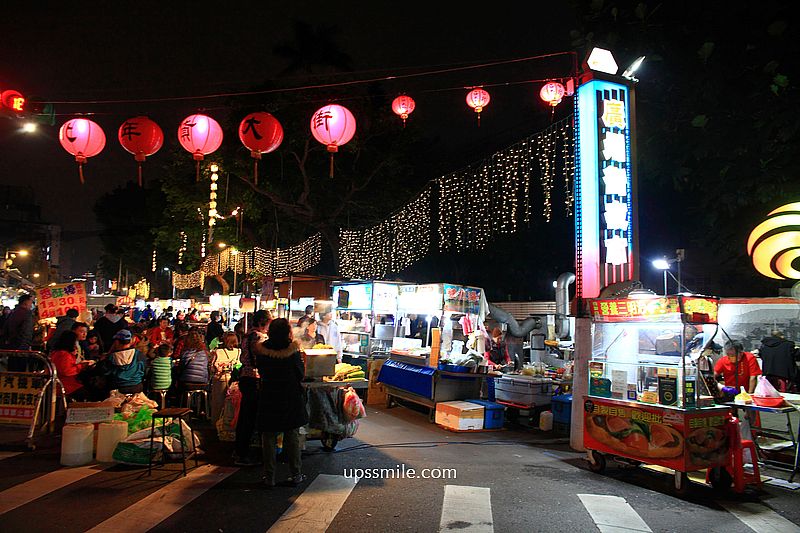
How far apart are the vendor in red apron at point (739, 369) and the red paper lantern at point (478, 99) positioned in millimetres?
7377

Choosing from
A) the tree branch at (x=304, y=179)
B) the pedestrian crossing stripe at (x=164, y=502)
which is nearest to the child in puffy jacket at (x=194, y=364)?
the pedestrian crossing stripe at (x=164, y=502)

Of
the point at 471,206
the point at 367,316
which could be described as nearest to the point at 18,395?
the point at 367,316

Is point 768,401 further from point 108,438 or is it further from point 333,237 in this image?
point 333,237

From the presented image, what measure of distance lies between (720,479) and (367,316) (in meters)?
9.92

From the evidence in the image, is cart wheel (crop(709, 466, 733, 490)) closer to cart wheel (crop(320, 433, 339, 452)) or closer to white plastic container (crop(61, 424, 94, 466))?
cart wheel (crop(320, 433, 339, 452))

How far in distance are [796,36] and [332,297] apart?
502 inches

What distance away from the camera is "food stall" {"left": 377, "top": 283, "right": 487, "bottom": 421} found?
11.0m

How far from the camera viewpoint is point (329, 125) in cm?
1048

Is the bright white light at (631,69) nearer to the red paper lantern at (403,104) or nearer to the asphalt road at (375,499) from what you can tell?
the red paper lantern at (403,104)

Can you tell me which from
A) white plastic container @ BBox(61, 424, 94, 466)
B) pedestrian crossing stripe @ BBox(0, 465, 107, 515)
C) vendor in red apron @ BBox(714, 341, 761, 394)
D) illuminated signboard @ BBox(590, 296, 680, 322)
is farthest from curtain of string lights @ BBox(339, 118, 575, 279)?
pedestrian crossing stripe @ BBox(0, 465, 107, 515)

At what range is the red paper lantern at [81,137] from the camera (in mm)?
9828

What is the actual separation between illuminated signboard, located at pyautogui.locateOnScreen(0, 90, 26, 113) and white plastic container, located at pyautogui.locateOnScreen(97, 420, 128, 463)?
25.8ft

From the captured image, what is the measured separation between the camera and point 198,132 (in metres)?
10.1

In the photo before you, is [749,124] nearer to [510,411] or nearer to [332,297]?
[510,411]
